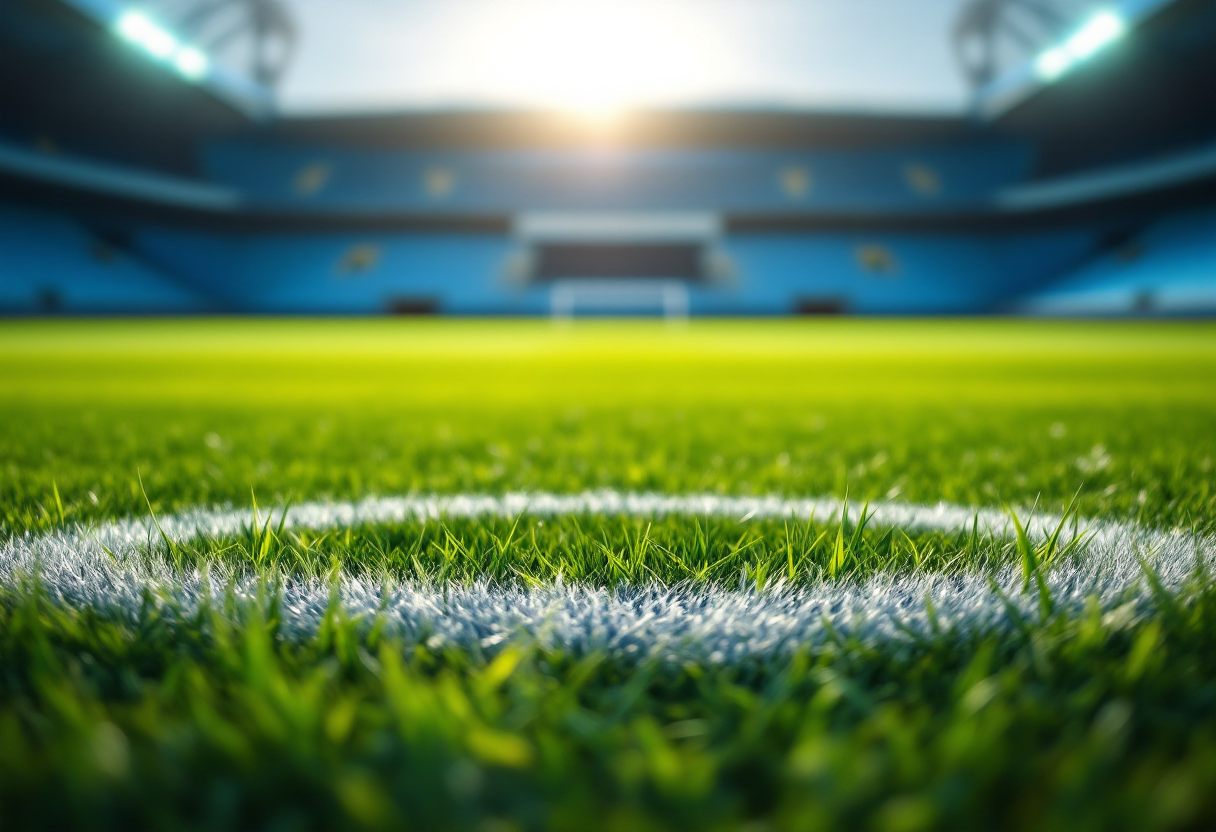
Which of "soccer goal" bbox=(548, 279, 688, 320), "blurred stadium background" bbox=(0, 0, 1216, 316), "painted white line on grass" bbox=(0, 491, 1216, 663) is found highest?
"blurred stadium background" bbox=(0, 0, 1216, 316)

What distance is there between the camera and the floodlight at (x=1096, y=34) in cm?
1800

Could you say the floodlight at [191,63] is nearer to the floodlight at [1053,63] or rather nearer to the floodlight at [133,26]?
the floodlight at [133,26]

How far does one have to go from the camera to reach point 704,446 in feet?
7.74

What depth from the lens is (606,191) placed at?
90.7ft

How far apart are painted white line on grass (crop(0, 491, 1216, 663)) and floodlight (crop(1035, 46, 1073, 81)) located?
25353mm

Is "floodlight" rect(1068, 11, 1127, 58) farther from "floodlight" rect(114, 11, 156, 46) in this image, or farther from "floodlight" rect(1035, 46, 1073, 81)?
"floodlight" rect(114, 11, 156, 46)

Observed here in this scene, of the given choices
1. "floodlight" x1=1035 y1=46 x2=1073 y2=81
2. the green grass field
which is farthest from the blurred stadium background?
the green grass field

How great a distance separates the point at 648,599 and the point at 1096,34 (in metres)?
24.8

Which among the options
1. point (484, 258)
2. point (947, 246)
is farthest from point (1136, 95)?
point (484, 258)

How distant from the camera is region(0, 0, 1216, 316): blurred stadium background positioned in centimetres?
2108

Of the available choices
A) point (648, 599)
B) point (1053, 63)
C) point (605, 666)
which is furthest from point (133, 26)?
point (1053, 63)

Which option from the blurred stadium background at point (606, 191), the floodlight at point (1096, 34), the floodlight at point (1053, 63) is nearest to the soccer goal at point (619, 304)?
the blurred stadium background at point (606, 191)

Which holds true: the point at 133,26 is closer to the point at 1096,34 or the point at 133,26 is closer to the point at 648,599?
the point at 648,599

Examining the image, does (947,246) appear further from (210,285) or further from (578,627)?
(578,627)
